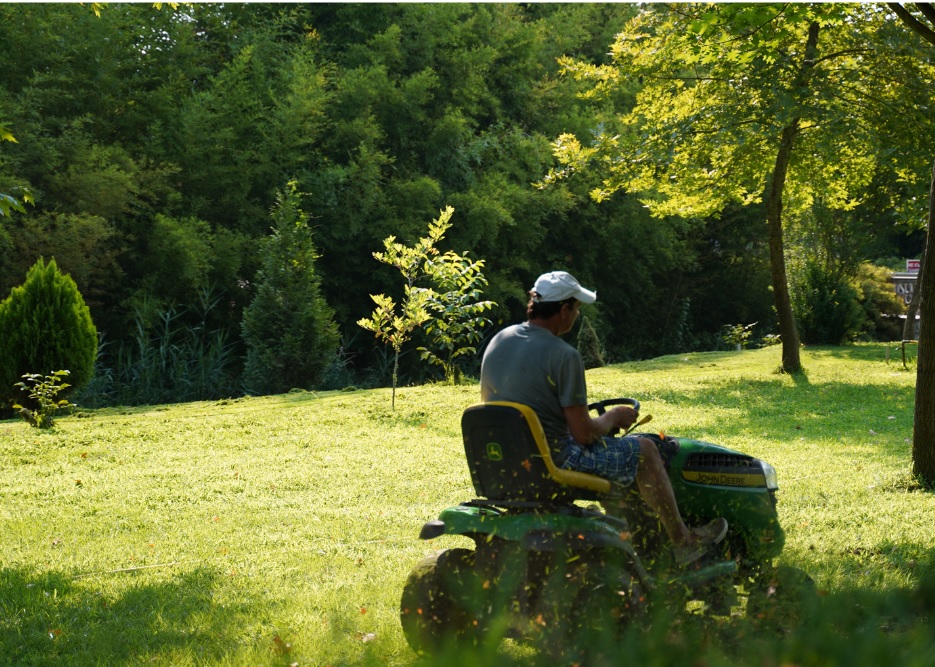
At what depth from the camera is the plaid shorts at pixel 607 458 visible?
4.18 meters

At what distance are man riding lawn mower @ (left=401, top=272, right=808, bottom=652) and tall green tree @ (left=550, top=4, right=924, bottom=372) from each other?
954 centimetres

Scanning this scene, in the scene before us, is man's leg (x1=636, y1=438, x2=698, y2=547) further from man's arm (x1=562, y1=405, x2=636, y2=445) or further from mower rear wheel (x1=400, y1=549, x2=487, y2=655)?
mower rear wheel (x1=400, y1=549, x2=487, y2=655)

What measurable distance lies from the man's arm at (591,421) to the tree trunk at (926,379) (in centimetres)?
434

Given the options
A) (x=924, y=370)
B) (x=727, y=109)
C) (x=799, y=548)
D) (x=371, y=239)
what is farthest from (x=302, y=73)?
(x=799, y=548)

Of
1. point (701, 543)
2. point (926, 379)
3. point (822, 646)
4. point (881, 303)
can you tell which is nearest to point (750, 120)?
point (926, 379)

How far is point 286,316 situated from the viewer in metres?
18.1

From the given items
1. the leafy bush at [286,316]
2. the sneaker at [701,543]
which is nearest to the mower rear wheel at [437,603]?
the sneaker at [701,543]

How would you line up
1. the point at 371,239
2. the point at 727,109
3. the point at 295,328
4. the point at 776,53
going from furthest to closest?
the point at 371,239, the point at 295,328, the point at 727,109, the point at 776,53

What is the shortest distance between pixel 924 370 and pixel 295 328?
39.7 feet

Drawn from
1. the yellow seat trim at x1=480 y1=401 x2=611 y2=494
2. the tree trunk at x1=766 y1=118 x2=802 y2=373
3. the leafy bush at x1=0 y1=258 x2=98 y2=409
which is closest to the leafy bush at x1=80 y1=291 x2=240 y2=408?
the leafy bush at x1=0 y1=258 x2=98 y2=409

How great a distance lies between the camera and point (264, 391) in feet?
60.1

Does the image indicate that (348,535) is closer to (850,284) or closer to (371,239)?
(371,239)

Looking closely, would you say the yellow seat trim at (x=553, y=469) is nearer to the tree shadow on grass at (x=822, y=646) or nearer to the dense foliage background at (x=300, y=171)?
the tree shadow on grass at (x=822, y=646)

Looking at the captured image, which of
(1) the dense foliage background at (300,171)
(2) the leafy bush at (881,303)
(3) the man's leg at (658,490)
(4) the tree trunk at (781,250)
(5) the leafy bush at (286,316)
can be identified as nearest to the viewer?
(3) the man's leg at (658,490)
